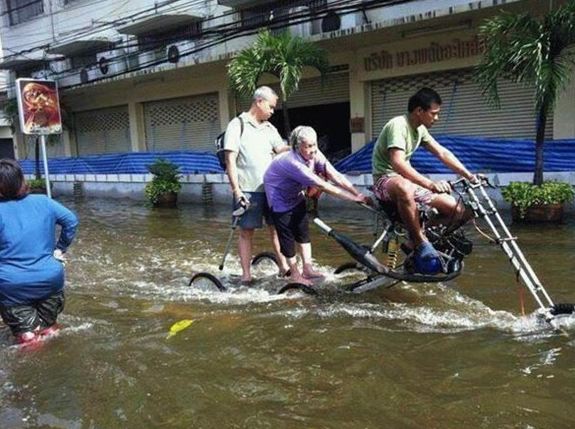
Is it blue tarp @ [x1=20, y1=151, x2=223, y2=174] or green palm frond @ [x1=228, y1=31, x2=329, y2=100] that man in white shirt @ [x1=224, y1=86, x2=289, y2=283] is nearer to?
green palm frond @ [x1=228, y1=31, x2=329, y2=100]

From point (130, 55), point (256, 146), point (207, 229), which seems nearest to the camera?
point (256, 146)

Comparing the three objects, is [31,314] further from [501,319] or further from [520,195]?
[520,195]

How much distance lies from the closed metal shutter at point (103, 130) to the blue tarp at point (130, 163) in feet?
9.69

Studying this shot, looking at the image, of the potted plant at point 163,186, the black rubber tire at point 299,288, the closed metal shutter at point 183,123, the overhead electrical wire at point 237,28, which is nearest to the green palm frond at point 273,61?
the overhead electrical wire at point 237,28

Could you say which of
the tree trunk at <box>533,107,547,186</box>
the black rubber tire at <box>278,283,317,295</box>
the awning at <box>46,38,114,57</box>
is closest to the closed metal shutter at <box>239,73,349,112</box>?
the tree trunk at <box>533,107,547,186</box>

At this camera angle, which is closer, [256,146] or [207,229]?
[256,146]

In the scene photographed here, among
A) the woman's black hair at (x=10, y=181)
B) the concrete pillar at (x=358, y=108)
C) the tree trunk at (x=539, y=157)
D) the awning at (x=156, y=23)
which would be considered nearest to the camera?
the woman's black hair at (x=10, y=181)

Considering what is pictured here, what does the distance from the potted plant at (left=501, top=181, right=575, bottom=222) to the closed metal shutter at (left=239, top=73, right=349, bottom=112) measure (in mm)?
7757

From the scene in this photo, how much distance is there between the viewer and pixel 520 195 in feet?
30.2

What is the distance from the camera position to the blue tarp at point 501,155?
32.7 ft

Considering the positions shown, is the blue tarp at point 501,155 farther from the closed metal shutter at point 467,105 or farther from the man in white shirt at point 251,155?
the man in white shirt at point 251,155

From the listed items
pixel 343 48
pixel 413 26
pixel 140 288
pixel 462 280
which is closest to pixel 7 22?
pixel 343 48

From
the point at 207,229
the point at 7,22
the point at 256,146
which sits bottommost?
the point at 207,229

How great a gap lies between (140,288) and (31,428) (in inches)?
126
